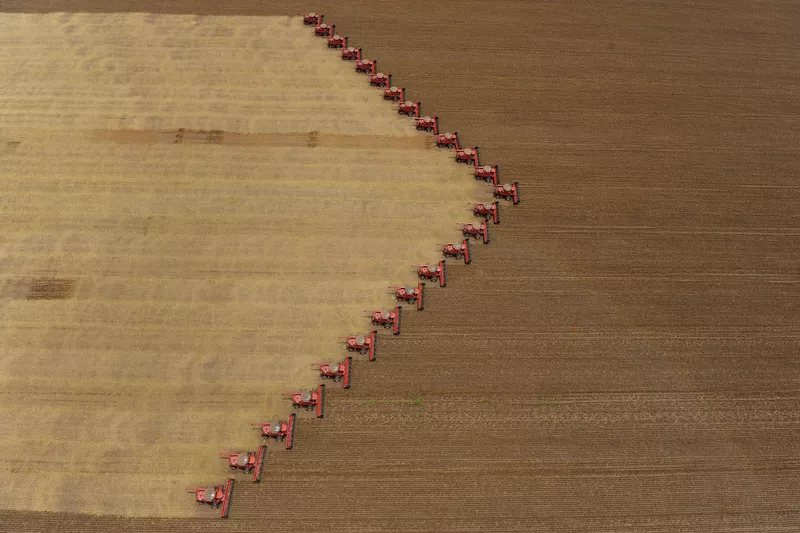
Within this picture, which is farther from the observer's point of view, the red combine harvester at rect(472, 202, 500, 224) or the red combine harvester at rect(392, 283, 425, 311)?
the red combine harvester at rect(472, 202, 500, 224)

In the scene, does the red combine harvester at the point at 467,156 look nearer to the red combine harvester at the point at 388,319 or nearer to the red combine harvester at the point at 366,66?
the red combine harvester at the point at 366,66

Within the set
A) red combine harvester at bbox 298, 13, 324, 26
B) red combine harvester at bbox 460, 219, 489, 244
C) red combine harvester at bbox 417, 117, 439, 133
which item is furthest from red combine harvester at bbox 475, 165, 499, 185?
red combine harvester at bbox 298, 13, 324, 26

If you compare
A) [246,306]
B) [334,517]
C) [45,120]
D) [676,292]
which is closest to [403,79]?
[246,306]

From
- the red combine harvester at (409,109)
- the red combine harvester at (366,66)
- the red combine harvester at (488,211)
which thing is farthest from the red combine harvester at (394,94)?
the red combine harvester at (488,211)

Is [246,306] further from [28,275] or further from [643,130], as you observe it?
[643,130]

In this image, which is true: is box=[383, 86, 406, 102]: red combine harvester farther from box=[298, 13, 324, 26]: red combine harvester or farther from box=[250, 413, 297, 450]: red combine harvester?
box=[250, 413, 297, 450]: red combine harvester

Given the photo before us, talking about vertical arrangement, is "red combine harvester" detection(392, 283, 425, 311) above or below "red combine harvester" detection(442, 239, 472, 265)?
below
